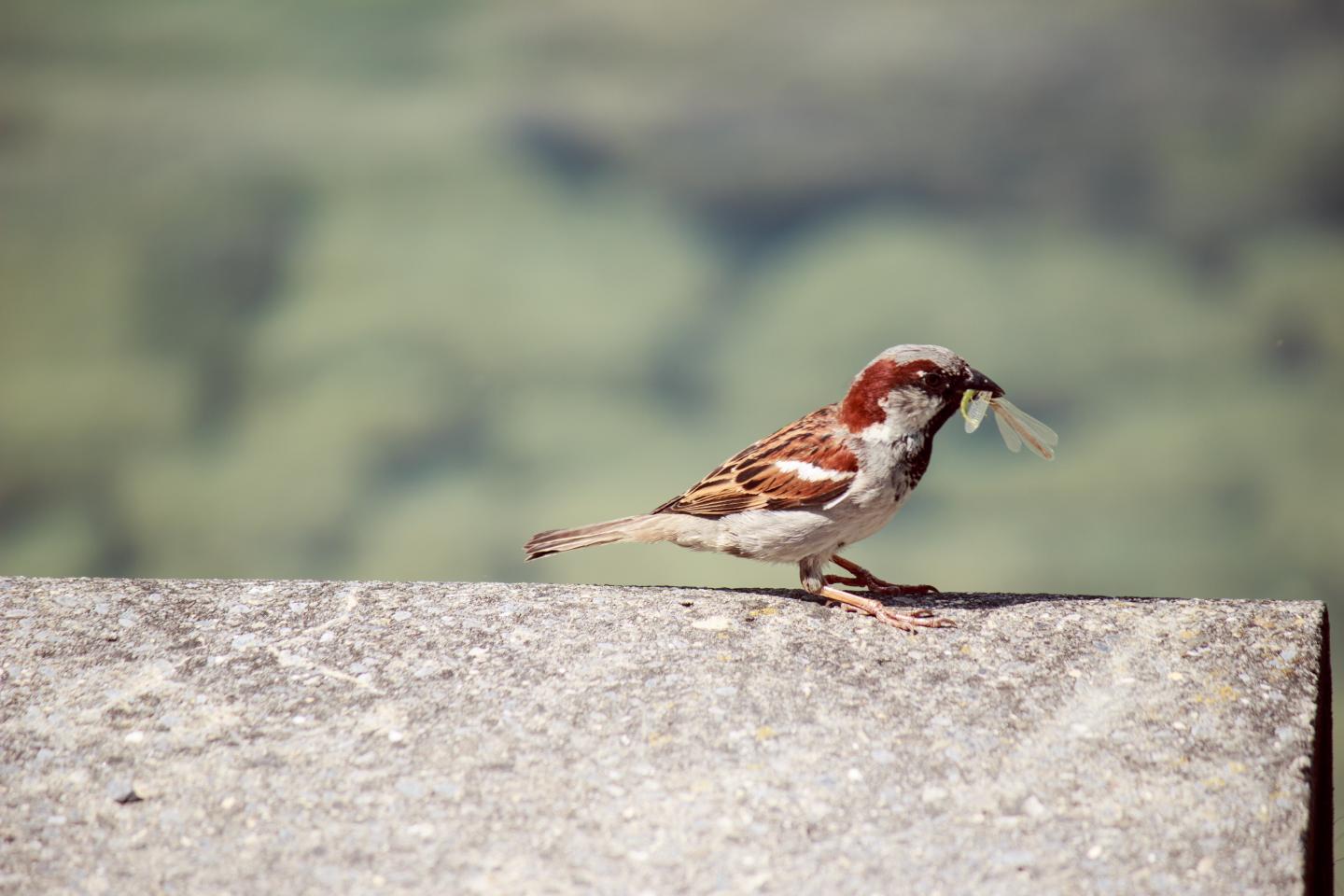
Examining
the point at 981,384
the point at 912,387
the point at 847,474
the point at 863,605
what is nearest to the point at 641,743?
the point at 863,605

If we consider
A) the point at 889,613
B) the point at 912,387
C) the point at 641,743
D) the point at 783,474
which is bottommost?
the point at 641,743

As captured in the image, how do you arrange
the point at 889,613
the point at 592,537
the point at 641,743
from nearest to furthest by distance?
the point at 641,743 < the point at 889,613 < the point at 592,537

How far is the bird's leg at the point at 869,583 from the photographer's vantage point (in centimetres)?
427

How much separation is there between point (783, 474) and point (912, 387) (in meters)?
0.49

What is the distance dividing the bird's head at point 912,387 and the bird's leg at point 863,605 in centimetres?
50

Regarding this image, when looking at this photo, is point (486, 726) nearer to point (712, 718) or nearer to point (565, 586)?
point (712, 718)

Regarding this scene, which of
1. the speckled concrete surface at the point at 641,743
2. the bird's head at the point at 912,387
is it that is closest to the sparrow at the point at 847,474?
the bird's head at the point at 912,387

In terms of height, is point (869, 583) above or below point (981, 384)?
below

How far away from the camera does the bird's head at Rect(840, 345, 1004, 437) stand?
3891mm

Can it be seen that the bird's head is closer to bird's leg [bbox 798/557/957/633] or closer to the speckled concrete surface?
bird's leg [bbox 798/557/957/633]

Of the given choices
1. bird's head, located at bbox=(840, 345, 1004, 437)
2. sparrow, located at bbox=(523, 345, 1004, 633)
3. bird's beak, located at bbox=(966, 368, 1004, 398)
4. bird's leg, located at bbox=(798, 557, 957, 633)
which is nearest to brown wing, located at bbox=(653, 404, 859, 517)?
sparrow, located at bbox=(523, 345, 1004, 633)

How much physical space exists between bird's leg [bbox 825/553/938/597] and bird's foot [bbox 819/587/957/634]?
0.25 meters

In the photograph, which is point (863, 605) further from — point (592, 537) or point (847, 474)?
point (592, 537)

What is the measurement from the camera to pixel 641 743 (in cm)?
324
